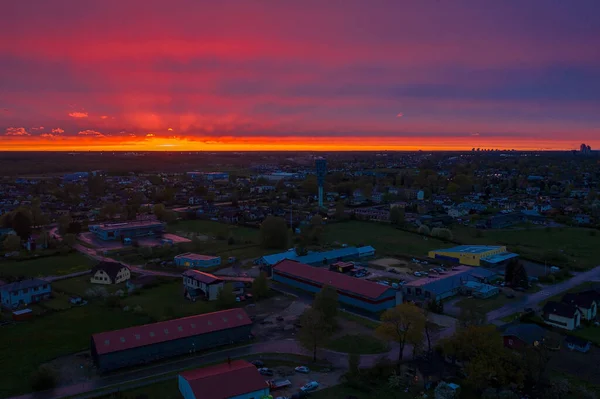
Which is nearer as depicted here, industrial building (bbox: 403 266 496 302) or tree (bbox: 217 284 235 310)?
tree (bbox: 217 284 235 310)

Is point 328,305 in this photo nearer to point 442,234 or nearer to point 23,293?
point 23,293

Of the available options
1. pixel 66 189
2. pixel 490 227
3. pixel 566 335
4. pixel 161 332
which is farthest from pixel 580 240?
pixel 66 189

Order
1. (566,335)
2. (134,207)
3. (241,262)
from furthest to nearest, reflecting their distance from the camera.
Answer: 1. (134,207)
2. (241,262)
3. (566,335)

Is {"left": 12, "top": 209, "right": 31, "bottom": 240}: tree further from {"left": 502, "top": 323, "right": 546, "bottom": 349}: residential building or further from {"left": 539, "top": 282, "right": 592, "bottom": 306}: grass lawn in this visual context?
{"left": 539, "top": 282, "right": 592, "bottom": 306}: grass lawn

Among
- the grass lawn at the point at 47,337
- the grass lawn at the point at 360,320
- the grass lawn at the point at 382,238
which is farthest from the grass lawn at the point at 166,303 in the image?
the grass lawn at the point at 382,238

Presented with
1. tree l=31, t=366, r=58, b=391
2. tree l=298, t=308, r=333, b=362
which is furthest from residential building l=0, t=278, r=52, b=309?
tree l=298, t=308, r=333, b=362

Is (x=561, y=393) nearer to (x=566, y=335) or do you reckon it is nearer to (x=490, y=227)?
(x=566, y=335)

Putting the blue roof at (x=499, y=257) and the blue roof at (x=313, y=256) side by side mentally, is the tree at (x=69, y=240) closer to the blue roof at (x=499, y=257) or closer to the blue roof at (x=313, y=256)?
the blue roof at (x=313, y=256)
